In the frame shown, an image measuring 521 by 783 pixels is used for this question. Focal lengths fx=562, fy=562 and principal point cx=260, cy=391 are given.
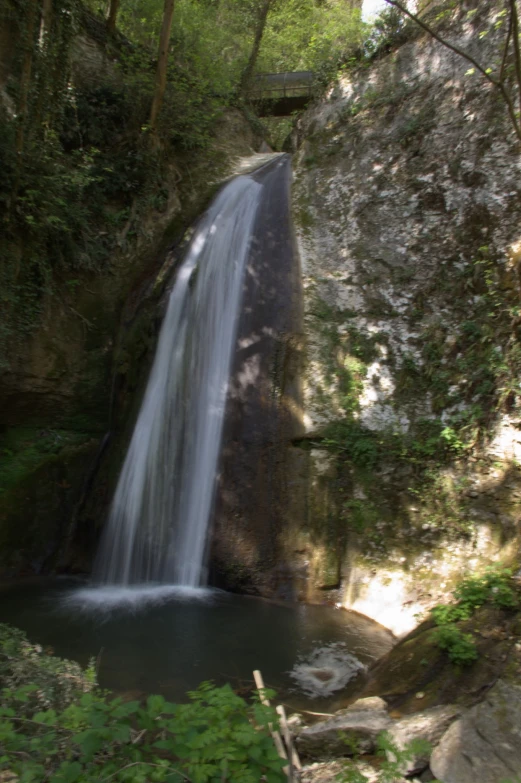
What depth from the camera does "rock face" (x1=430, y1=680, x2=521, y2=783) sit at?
2762mm

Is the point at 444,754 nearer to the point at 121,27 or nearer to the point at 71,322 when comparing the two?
the point at 71,322

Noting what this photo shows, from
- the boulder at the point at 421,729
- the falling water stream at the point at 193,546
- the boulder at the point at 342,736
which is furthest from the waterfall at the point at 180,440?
the boulder at the point at 421,729

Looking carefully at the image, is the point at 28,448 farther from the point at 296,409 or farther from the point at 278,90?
the point at 278,90

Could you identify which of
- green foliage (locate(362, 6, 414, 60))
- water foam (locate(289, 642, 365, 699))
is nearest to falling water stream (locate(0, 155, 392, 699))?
water foam (locate(289, 642, 365, 699))

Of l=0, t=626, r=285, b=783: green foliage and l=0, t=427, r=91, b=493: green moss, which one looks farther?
l=0, t=427, r=91, b=493: green moss

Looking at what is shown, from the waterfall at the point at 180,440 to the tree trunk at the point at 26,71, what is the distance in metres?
2.89

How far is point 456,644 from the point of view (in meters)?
4.05

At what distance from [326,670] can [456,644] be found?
137cm

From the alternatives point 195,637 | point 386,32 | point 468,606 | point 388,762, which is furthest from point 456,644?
point 386,32

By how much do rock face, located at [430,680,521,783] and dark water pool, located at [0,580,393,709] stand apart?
5.06 feet

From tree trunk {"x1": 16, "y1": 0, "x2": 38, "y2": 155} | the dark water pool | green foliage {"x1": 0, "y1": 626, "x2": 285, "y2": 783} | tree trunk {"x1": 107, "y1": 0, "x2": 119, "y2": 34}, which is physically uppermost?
tree trunk {"x1": 107, "y1": 0, "x2": 119, "y2": 34}

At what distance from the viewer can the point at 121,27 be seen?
48.6 feet

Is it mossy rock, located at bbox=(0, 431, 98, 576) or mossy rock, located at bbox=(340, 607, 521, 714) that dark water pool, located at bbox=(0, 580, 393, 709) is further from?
mossy rock, located at bbox=(0, 431, 98, 576)

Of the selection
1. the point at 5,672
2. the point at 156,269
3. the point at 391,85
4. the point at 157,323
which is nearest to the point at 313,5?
the point at 391,85
